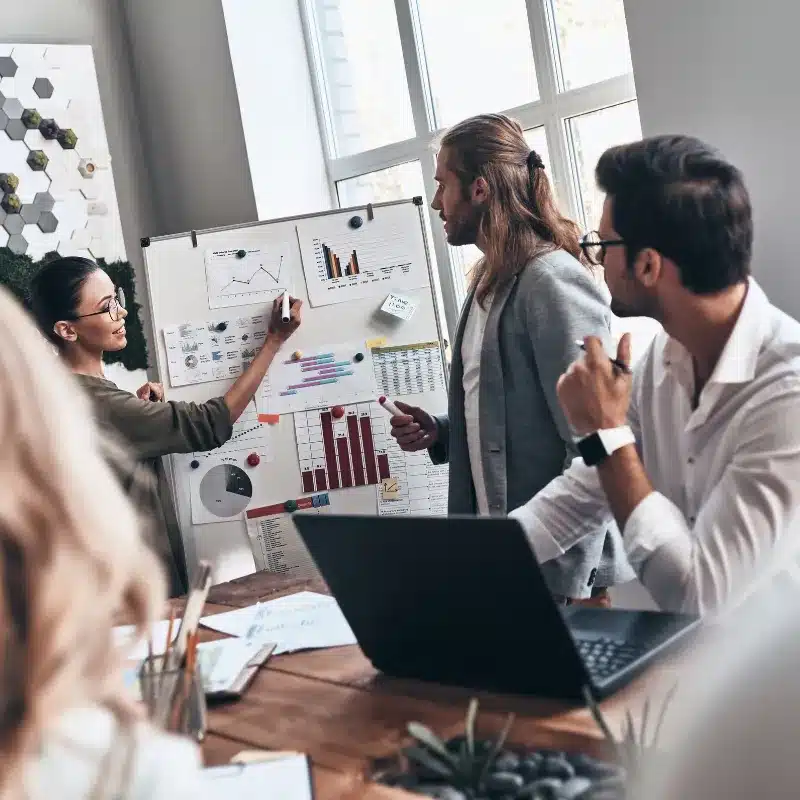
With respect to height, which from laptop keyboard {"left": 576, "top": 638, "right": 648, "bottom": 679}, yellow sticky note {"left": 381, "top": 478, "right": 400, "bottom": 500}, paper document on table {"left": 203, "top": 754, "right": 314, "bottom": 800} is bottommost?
yellow sticky note {"left": 381, "top": 478, "right": 400, "bottom": 500}

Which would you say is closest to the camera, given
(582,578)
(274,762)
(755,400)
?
(274,762)

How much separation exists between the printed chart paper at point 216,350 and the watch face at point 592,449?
1787 mm

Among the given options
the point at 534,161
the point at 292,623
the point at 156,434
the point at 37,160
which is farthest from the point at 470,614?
the point at 37,160

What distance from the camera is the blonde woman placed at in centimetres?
64

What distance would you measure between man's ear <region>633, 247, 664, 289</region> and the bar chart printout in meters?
1.57

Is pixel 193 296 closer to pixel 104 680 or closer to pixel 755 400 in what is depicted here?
pixel 755 400

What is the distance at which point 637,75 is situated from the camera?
2.40m

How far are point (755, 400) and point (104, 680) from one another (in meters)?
1.11

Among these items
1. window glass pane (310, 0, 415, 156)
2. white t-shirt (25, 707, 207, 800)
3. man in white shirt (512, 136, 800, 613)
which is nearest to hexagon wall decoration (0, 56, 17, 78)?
window glass pane (310, 0, 415, 156)

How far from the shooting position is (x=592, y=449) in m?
1.60

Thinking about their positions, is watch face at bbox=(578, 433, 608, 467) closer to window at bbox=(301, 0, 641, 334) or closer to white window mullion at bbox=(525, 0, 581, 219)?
window at bbox=(301, 0, 641, 334)

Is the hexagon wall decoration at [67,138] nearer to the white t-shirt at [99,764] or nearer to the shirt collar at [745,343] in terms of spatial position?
the shirt collar at [745,343]

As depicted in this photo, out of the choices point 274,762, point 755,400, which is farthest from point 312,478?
point 274,762

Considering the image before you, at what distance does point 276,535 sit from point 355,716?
1975 mm
